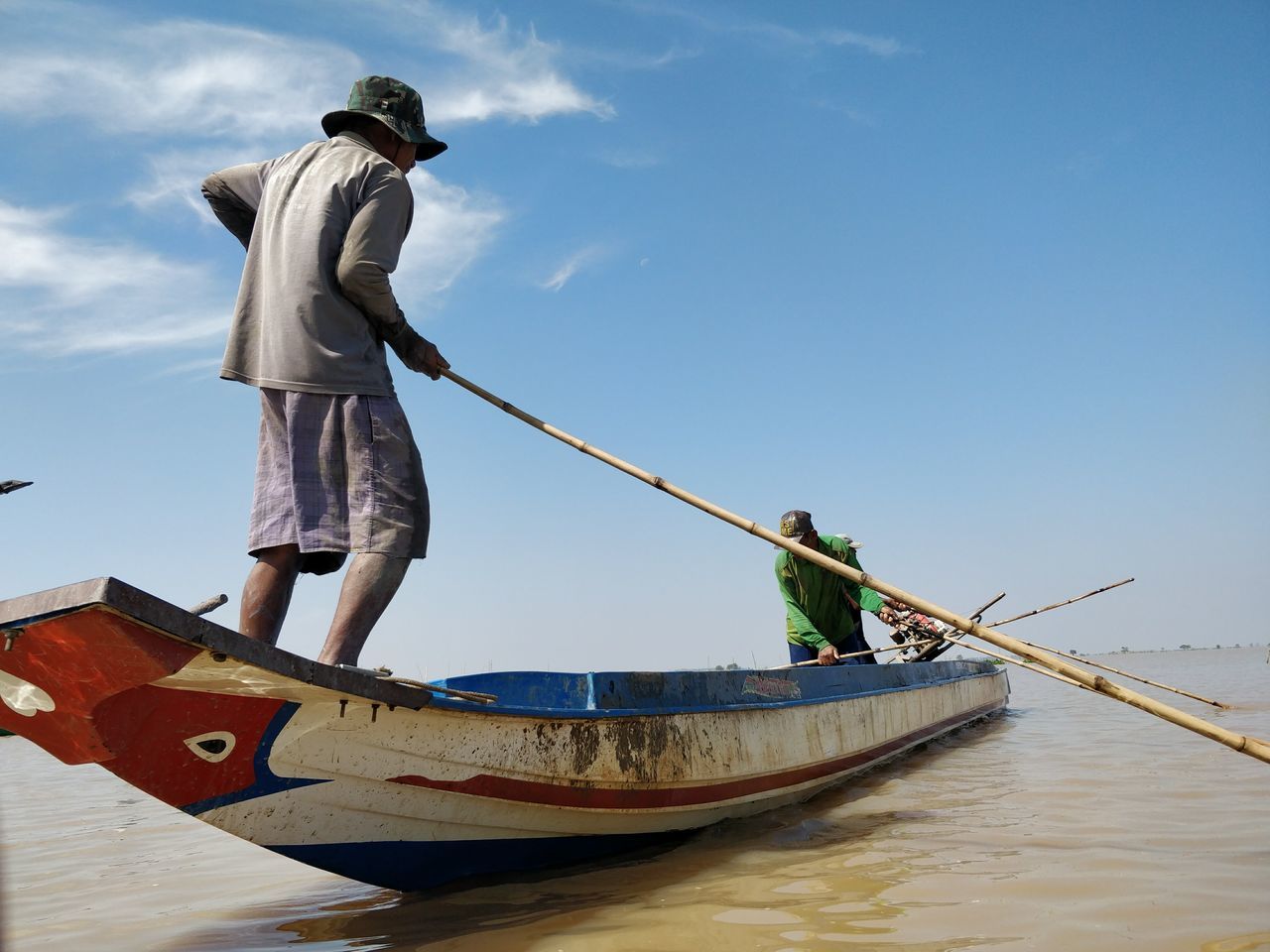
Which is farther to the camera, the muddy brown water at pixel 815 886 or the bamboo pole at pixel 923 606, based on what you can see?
the bamboo pole at pixel 923 606

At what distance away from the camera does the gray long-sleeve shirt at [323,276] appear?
2850 mm

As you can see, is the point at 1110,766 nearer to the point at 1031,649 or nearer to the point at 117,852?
the point at 1031,649

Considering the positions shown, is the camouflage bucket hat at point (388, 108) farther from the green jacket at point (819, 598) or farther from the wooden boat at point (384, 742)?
the green jacket at point (819, 598)

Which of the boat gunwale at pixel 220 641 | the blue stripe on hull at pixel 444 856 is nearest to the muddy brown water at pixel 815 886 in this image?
the blue stripe on hull at pixel 444 856

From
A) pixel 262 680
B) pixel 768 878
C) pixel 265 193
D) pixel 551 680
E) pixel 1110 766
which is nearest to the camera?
pixel 262 680

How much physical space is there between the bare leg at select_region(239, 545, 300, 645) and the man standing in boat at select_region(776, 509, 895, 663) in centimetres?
444

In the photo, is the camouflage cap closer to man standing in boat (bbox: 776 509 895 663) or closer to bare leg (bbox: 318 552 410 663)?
man standing in boat (bbox: 776 509 895 663)

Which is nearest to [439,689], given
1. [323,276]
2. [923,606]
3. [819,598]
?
[323,276]

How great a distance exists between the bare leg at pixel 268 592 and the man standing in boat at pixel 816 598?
444 centimetres

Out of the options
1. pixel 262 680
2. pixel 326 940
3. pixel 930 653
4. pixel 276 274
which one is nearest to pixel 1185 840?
pixel 326 940

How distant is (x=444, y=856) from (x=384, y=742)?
0.71 meters

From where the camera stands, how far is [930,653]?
10758 millimetres

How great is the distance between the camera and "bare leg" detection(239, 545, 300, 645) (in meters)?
2.78

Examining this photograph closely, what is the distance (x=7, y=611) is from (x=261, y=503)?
101 cm
